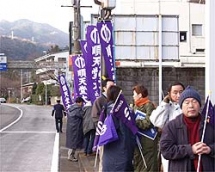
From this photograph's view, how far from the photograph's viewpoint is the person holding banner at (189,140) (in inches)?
170

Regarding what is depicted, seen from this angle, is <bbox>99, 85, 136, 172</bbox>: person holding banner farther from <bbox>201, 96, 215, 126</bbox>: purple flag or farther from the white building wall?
the white building wall

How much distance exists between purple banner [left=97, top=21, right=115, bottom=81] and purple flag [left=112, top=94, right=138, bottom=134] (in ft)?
12.4

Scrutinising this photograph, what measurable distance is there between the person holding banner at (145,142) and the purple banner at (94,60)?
18.1 ft

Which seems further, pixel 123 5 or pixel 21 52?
pixel 21 52

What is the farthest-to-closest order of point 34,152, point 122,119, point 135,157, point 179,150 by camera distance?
1. point 34,152
2. point 135,157
3. point 122,119
4. point 179,150

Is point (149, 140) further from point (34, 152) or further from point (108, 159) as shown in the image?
point (34, 152)

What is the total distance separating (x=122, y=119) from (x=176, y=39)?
22.3 ft

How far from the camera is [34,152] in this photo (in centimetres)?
1495

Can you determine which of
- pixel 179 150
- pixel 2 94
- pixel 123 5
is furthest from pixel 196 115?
pixel 2 94

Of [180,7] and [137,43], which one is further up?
[180,7]

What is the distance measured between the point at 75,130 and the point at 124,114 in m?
6.39

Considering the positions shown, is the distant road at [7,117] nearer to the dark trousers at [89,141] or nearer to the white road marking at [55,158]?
the white road marking at [55,158]

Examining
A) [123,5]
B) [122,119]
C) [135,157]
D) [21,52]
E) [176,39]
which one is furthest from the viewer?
[21,52]

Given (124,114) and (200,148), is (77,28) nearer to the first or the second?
(124,114)
